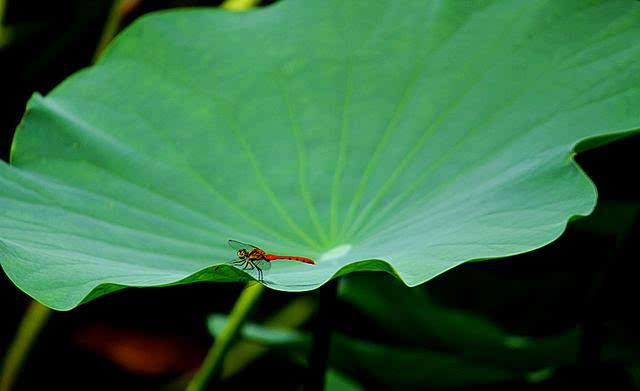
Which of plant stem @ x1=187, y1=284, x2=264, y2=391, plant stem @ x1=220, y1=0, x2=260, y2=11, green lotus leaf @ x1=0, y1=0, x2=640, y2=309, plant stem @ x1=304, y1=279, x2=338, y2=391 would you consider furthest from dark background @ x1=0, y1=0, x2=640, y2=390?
plant stem @ x1=304, y1=279, x2=338, y2=391

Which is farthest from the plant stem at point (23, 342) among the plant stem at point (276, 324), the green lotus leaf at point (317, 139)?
the green lotus leaf at point (317, 139)

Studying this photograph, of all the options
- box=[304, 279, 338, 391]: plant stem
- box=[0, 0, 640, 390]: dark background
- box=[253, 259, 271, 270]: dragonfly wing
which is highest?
box=[0, 0, 640, 390]: dark background

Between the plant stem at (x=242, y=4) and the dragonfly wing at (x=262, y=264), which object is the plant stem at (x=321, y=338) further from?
the plant stem at (x=242, y=4)

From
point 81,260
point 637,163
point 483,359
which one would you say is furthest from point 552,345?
point 81,260

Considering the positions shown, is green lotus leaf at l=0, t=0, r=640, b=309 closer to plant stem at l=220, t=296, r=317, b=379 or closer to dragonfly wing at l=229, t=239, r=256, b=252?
dragonfly wing at l=229, t=239, r=256, b=252

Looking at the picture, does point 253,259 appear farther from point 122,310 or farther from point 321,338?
point 122,310

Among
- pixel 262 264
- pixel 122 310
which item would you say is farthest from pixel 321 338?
pixel 122 310
